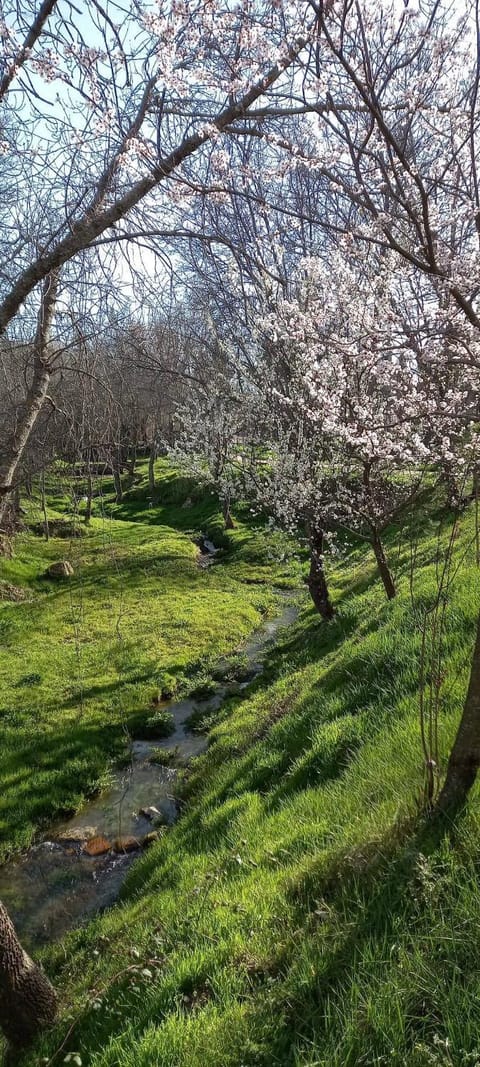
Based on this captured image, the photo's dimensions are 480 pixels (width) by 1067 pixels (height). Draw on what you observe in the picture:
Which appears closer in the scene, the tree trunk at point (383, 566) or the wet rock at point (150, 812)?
the wet rock at point (150, 812)

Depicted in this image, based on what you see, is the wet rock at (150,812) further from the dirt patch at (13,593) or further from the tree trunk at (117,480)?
the dirt patch at (13,593)

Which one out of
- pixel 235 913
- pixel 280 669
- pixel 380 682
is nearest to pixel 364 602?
pixel 280 669

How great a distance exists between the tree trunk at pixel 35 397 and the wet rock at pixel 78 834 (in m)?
4.92

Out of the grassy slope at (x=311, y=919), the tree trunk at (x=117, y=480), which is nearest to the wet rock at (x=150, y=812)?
the grassy slope at (x=311, y=919)

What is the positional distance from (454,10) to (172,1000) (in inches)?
235

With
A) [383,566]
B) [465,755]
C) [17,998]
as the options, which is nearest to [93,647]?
[383,566]

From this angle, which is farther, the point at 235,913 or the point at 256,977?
the point at 235,913

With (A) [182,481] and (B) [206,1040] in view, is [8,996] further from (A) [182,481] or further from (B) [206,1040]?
(A) [182,481]

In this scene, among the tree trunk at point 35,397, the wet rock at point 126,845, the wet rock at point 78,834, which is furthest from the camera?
the wet rock at point 78,834

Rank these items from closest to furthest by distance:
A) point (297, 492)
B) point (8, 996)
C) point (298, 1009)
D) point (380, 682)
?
point (298, 1009)
point (8, 996)
point (380, 682)
point (297, 492)

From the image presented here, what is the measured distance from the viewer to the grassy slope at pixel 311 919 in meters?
2.23

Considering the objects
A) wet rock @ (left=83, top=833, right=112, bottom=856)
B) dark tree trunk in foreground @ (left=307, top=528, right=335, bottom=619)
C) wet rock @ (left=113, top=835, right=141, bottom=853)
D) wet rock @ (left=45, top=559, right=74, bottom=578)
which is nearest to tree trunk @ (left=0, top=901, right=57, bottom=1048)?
wet rock @ (left=113, top=835, right=141, bottom=853)

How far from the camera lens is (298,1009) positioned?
96.7 inches

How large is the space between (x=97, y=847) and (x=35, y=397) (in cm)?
570
